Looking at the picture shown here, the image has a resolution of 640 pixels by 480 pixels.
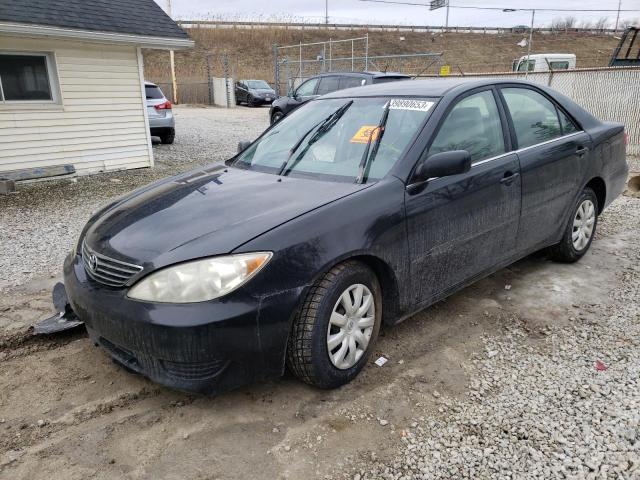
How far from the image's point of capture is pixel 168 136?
42.8 feet

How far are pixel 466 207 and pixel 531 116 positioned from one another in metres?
1.30

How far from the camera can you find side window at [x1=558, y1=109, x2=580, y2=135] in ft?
14.1

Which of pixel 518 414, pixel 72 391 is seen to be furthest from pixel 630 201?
pixel 72 391

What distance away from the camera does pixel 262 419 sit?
2633 millimetres

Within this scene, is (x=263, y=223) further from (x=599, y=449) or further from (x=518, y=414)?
(x=599, y=449)

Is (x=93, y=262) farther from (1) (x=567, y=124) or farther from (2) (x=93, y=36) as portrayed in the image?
(2) (x=93, y=36)

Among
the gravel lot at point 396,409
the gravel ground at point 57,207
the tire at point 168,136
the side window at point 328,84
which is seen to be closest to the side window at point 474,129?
the gravel lot at point 396,409

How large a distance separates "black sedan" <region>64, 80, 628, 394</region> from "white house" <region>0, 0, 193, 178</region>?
6221mm

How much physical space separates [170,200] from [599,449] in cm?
268

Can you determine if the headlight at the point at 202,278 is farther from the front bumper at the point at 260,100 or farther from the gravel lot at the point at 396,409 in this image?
the front bumper at the point at 260,100

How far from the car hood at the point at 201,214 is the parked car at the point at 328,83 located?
8.38 meters

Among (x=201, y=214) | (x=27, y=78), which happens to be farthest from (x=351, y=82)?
(x=201, y=214)

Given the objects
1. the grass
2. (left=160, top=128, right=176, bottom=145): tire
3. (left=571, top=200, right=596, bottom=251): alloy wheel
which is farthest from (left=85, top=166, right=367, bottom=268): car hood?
the grass

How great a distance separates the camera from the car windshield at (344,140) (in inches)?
126
